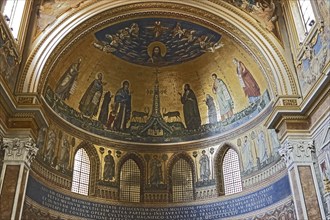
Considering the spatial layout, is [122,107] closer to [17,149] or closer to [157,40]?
[157,40]

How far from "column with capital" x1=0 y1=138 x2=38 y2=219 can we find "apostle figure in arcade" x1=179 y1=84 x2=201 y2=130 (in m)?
8.91

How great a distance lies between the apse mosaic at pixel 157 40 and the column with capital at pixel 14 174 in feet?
21.6

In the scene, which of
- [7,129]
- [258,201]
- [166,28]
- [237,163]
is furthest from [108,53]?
[258,201]

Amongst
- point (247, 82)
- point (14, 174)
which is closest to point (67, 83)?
point (14, 174)

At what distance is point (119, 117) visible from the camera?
21.1 m

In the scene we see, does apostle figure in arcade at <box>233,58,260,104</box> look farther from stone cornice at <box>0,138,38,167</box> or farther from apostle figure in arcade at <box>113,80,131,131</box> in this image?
stone cornice at <box>0,138,38,167</box>

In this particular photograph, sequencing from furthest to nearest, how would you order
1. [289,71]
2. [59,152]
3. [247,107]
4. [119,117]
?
[119,117] < [247,107] < [59,152] < [289,71]

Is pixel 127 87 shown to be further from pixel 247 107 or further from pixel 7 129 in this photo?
pixel 7 129

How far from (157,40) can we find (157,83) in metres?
2.71

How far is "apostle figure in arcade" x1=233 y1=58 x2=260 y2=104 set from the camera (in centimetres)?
1884

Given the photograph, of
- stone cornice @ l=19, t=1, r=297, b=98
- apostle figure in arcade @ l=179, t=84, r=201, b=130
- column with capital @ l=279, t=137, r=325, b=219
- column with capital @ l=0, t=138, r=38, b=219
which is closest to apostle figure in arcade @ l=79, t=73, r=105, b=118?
stone cornice @ l=19, t=1, r=297, b=98

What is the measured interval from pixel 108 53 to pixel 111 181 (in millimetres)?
6293

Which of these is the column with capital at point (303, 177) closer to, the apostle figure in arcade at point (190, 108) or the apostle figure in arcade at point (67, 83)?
the apostle figure in arcade at point (190, 108)

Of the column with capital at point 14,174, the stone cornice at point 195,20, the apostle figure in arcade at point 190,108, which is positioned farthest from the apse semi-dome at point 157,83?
the column with capital at point 14,174
